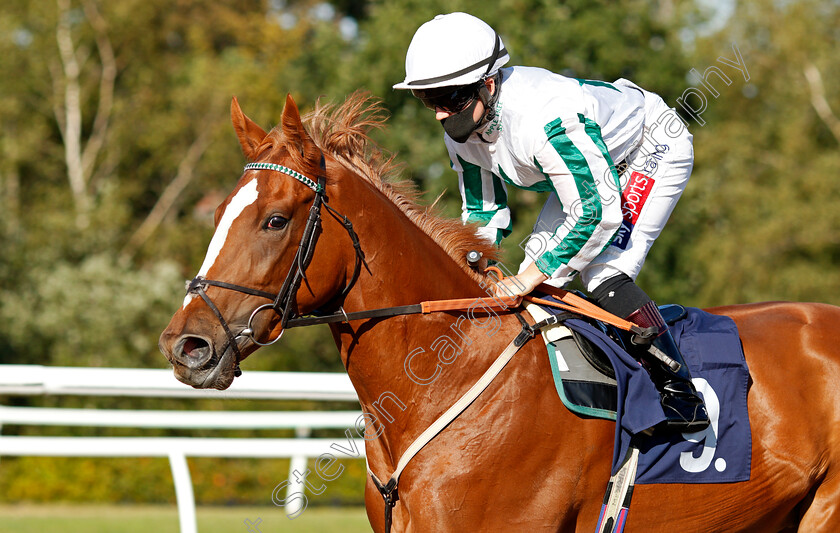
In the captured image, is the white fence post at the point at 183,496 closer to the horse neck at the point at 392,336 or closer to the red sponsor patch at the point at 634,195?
the horse neck at the point at 392,336

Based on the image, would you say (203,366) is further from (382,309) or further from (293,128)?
(293,128)

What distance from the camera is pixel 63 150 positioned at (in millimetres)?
24469

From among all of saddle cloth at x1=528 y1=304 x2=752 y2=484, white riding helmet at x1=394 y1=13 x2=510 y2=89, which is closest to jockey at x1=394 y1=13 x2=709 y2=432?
white riding helmet at x1=394 y1=13 x2=510 y2=89

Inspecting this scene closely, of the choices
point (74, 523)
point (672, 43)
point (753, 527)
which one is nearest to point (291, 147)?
point (753, 527)

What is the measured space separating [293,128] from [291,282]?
1.79 ft

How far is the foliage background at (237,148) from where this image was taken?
1420 centimetres

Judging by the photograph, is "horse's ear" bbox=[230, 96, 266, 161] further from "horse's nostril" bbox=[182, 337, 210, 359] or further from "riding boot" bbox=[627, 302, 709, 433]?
"riding boot" bbox=[627, 302, 709, 433]

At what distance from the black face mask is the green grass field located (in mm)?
3957

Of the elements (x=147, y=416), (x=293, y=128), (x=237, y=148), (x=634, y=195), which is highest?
(x=293, y=128)

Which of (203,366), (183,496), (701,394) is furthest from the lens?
(183,496)

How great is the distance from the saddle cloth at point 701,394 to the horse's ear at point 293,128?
3.69 ft

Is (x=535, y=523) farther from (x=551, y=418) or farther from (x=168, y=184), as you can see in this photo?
(x=168, y=184)

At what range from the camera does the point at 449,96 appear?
3441 mm

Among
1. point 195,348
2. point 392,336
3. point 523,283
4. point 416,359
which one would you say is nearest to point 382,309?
point 392,336
